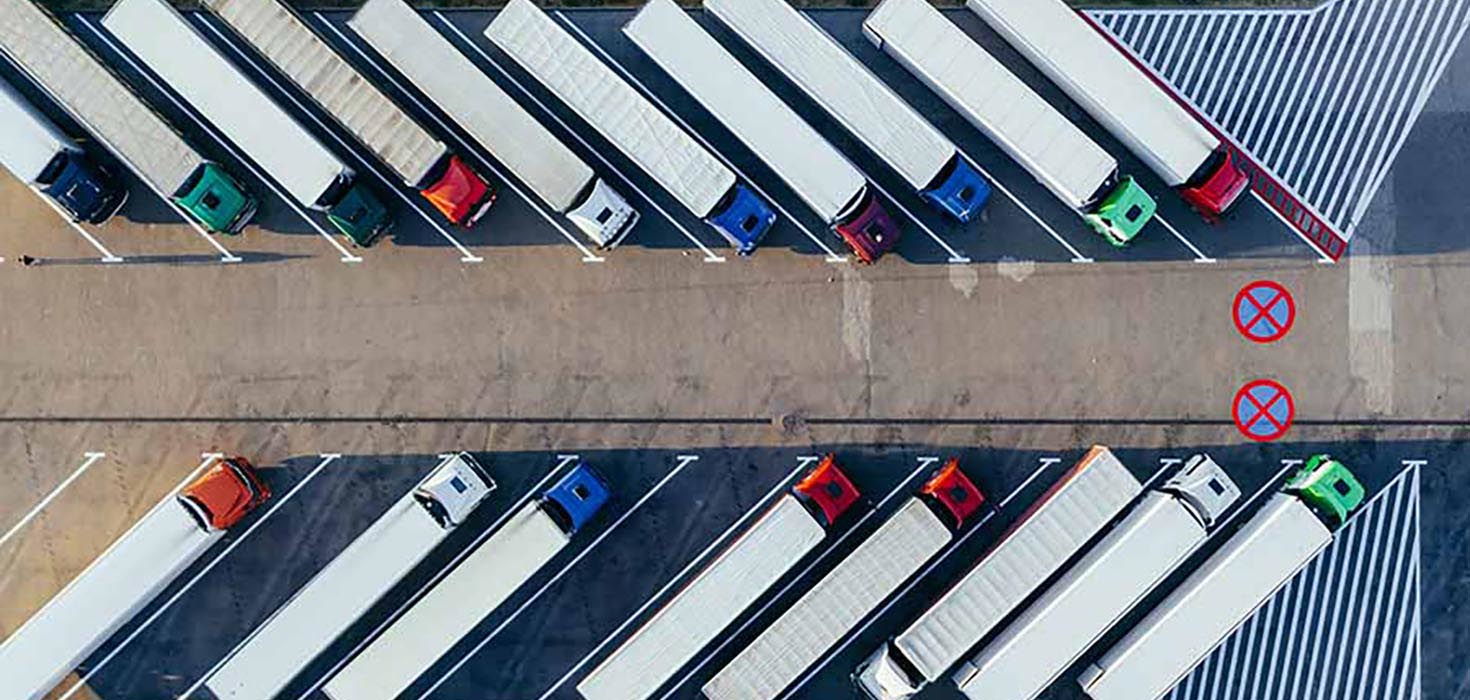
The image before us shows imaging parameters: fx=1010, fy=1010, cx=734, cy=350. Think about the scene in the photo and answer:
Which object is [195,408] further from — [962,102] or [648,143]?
[962,102]

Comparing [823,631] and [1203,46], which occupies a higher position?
[1203,46]

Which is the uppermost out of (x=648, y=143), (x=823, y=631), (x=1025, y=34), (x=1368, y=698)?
(x=1025, y=34)

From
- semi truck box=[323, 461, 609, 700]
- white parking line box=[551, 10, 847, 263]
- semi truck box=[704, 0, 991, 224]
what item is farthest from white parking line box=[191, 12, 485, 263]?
semi truck box=[704, 0, 991, 224]

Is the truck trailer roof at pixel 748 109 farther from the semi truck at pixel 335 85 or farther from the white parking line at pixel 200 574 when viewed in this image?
the white parking line at pixel 200 574

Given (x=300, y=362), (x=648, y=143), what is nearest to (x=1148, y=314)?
(x=648, y=143)

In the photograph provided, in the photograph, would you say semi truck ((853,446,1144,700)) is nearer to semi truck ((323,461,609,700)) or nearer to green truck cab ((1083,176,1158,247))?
green truck cab ((1083,176,1158,247))

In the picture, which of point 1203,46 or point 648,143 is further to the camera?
point 1203,46

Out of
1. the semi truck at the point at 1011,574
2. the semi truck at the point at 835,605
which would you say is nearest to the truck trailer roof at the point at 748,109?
the semi truck at the point at 835,605

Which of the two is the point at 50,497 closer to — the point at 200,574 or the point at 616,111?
the point at 200,574
